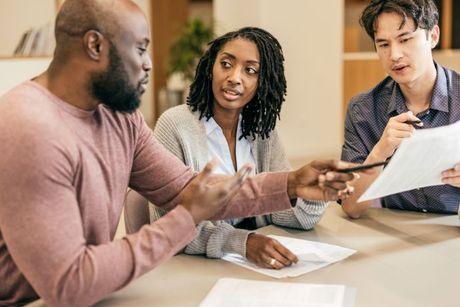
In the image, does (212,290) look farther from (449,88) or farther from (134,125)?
(449,88)

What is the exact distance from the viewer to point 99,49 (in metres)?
1.06

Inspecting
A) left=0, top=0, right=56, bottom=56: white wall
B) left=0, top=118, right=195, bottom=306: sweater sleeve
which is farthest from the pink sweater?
left=0, top=0, right=56, bottom=56: white wall

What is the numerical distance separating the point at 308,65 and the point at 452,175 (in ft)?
12.5

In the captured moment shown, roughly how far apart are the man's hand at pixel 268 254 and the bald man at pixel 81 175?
1.04ft

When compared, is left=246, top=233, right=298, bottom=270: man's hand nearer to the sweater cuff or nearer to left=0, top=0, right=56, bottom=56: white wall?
the sweater cuff

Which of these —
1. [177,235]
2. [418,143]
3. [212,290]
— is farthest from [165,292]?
[418,143]

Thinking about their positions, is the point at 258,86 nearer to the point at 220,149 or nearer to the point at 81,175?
the point at 220,149

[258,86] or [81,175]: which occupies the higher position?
[258,86]

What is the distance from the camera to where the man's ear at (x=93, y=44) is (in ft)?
3.45

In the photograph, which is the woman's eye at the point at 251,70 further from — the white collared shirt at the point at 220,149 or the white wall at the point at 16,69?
the white wall at the point at 16,69

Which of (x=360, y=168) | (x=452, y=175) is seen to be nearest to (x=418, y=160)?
(x=360, y=168)

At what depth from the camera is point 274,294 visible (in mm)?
1181

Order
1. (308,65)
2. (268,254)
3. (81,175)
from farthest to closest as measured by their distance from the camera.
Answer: (308,65)
(268,254)
(81,175)

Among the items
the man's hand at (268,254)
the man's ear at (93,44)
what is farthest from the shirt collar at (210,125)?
the man's ear at (93,44)
